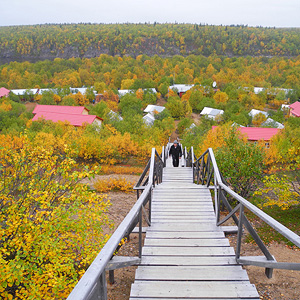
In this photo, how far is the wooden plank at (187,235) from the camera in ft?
15.7

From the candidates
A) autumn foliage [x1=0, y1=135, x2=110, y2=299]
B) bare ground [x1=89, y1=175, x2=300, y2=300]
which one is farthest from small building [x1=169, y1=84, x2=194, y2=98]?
autumn foliage [x1=0, y1=135, x2=110, y2=299]

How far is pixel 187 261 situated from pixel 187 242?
1.90 ft

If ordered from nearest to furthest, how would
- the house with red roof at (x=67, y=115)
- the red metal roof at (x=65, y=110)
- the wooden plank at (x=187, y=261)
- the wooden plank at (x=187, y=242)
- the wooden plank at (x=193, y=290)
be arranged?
1. the wooden plank at (x=193, y=290)
2. the wooden plank at (x=187, y=261)
3. the wooden plank at (x=187, y=242)
4. the house with red roof at (x=67, y=115)
5. the red metal roof at (x=65, y=110)

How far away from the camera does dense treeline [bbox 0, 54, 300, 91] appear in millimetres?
79812

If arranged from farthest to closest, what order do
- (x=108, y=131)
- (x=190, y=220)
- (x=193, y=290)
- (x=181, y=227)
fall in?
(x=108, y=131), (x=190, y=220), (x=181, y=227), (x=193, y=290)

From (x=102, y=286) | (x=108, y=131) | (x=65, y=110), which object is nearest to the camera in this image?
(x=102, y=286)

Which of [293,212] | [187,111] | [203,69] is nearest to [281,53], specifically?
[203,69]

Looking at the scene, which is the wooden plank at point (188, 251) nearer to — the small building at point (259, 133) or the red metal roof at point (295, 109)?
the small building at point (259, 133)

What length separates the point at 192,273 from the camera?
3752 mm

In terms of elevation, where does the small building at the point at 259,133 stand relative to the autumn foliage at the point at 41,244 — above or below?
below

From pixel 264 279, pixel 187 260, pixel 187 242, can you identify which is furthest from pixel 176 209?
pixel 264 279

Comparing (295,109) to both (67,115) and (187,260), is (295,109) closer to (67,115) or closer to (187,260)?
(67,115)

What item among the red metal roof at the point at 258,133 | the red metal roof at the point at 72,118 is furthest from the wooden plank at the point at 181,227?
the red metal roof at the point at 72,118

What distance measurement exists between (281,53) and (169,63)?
64.0 meters
